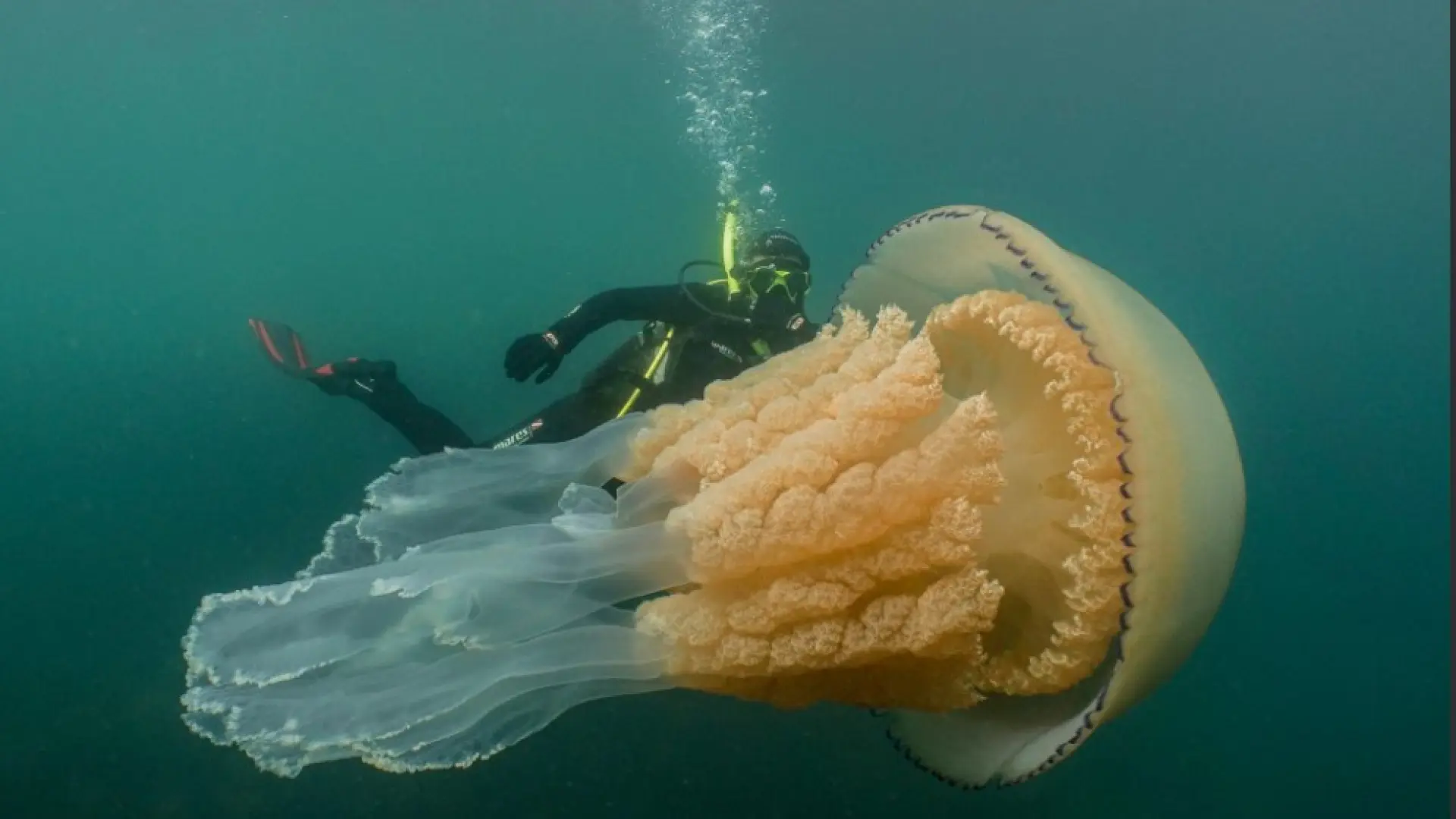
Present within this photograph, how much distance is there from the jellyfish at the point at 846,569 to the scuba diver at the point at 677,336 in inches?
84.5

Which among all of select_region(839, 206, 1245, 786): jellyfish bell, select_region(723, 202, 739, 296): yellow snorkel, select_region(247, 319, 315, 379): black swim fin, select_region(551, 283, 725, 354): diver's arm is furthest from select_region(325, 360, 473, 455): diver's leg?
select_region(839, 206, 1245, 786): jellyfish bell

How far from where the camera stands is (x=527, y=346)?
429cm

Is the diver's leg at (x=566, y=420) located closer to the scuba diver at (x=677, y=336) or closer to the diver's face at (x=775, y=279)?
the scuba diver at (x=677, y=336)

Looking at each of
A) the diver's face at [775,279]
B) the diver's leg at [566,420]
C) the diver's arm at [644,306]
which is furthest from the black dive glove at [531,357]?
the diver's face at [775,279]

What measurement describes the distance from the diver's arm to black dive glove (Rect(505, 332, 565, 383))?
0.23m

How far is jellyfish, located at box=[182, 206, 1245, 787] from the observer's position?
1.82m

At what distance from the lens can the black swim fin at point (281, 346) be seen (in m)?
7.44

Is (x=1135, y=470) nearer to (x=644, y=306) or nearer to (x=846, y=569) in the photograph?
(x=846, y=569)

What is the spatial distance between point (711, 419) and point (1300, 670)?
2162 cm

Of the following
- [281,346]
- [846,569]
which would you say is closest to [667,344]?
[846,569]

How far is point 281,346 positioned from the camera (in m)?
7.74

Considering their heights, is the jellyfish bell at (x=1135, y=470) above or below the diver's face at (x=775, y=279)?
below

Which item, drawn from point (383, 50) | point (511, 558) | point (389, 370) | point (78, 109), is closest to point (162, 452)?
point (389, 370)

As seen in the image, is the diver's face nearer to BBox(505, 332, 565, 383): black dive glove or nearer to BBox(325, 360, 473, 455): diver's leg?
BBox(505, 332, 565, 383): black dive glove
